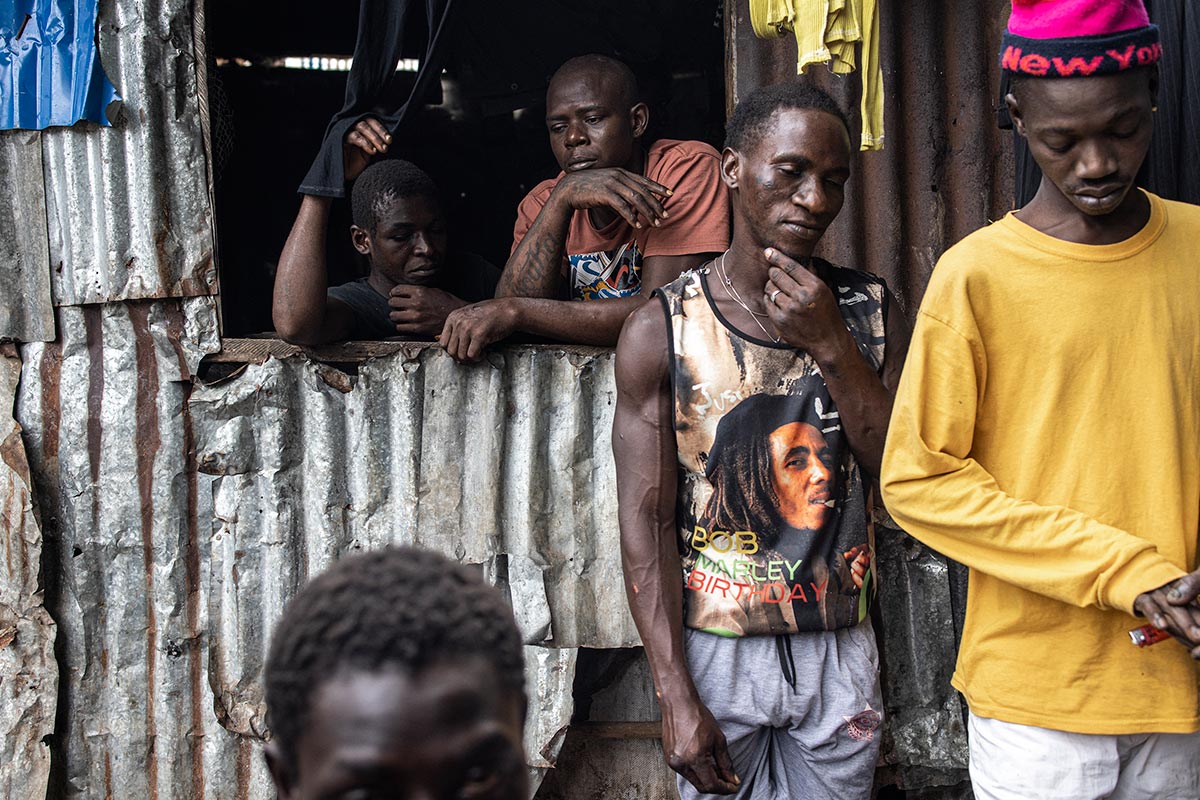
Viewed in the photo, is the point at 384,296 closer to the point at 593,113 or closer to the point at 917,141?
the point at 593,113

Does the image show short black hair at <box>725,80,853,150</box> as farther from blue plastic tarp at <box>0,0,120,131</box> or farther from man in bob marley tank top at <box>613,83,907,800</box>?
blue plastic tarp at <box>0,0,120,131</box>

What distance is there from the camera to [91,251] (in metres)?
3.04

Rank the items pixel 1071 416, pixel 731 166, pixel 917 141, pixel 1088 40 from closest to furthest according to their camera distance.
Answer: pixel 1088 40
pixel 1071 416
pixel 731 166
pixel 917 141

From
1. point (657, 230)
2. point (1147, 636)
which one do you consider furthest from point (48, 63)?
point (1147, 636)

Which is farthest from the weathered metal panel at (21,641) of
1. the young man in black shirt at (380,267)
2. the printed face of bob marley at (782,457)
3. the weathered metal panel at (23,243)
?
the printed face of bob marley at (782,457)

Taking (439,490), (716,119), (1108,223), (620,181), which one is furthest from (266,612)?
(716,119)

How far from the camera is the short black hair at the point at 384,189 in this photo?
345 cm

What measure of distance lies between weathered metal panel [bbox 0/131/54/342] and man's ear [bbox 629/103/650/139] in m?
1.64

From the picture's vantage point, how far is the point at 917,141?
3182 mm

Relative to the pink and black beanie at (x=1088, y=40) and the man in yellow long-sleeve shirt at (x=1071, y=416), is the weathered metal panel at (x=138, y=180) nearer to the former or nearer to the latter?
the man in yellow long-sleeve shirt at (x=1071, y=416)

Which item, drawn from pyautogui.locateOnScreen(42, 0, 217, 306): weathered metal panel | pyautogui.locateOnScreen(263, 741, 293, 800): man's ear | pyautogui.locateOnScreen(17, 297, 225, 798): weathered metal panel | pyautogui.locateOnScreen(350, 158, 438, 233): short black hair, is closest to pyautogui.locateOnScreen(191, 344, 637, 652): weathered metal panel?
pyautogui.locateOnScreen(17, 297, 225, 798): weathered metal panel

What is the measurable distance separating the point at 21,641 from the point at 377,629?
91.9 inches

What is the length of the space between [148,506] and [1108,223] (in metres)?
2.52

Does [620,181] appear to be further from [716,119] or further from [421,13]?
[716,119]
